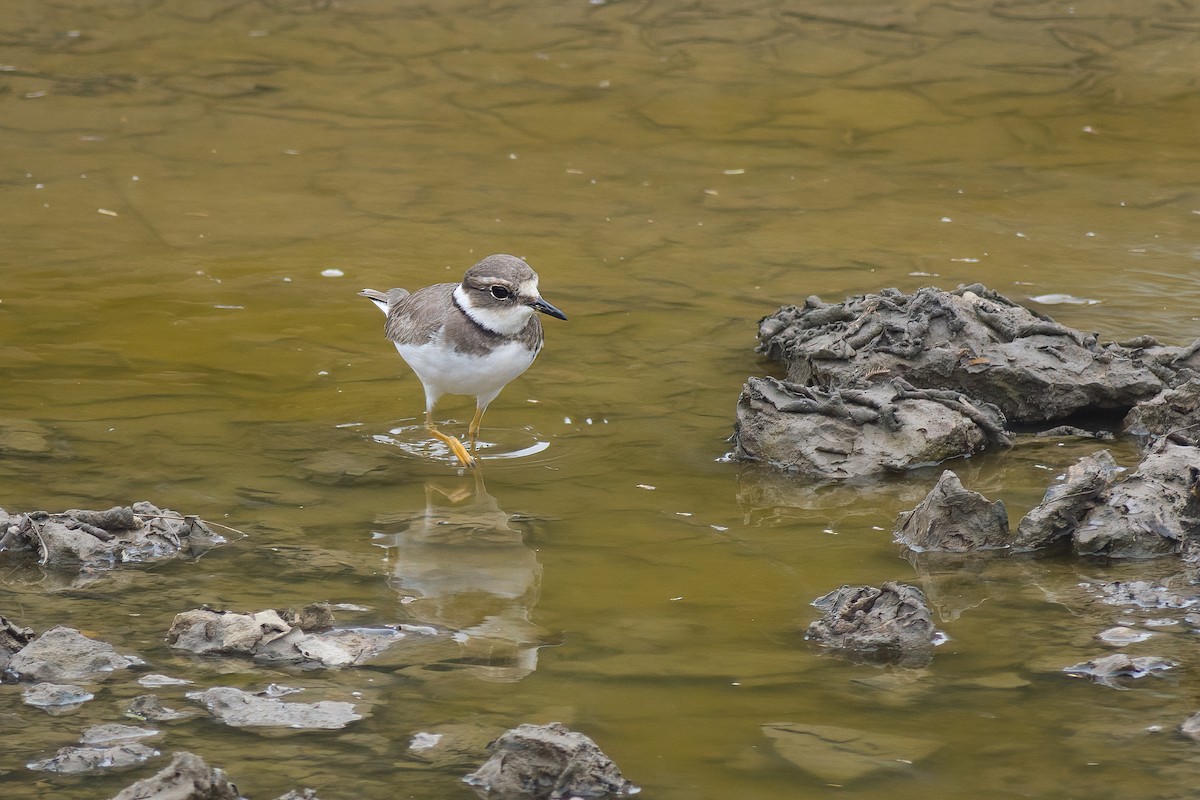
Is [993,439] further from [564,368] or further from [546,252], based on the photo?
[546,252]

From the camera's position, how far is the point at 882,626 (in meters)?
5.02

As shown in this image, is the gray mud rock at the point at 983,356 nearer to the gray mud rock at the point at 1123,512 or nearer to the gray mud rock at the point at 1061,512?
the gray mud rock at the point at 1123,512

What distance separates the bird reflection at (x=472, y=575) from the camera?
16.7ft

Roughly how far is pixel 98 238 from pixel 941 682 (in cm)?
722

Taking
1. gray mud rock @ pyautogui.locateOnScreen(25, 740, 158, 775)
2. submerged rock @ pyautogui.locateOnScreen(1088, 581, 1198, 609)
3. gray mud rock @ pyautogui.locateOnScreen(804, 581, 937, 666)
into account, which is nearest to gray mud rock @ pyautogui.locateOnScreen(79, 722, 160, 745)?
gray mud rock @ pyautogui.locateOnScreen(25, 740, 158, 775)

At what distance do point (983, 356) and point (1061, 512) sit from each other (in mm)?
1809

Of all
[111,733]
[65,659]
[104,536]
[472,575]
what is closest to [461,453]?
[472,575]

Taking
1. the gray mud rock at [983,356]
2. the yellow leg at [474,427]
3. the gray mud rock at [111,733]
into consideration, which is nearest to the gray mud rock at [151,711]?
the gray mud rock at [111,733]

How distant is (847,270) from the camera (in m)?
9.70

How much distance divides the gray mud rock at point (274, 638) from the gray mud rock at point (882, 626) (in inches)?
57.8

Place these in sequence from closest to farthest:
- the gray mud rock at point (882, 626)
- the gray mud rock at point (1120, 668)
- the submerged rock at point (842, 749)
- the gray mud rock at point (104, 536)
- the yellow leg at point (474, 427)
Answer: the submerged rock at point (842, 749) < the gray mud rock at point (1120, 668) < the gray mud rock at point (882, 626) < the gray mud rock at point (104, 536) < the yellow leg at point (474, 427)

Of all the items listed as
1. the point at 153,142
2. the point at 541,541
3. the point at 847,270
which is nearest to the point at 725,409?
the point at 541,541

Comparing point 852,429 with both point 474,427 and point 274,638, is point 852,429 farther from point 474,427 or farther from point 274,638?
point 274,638

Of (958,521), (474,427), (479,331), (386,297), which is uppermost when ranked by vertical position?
(479,331)
